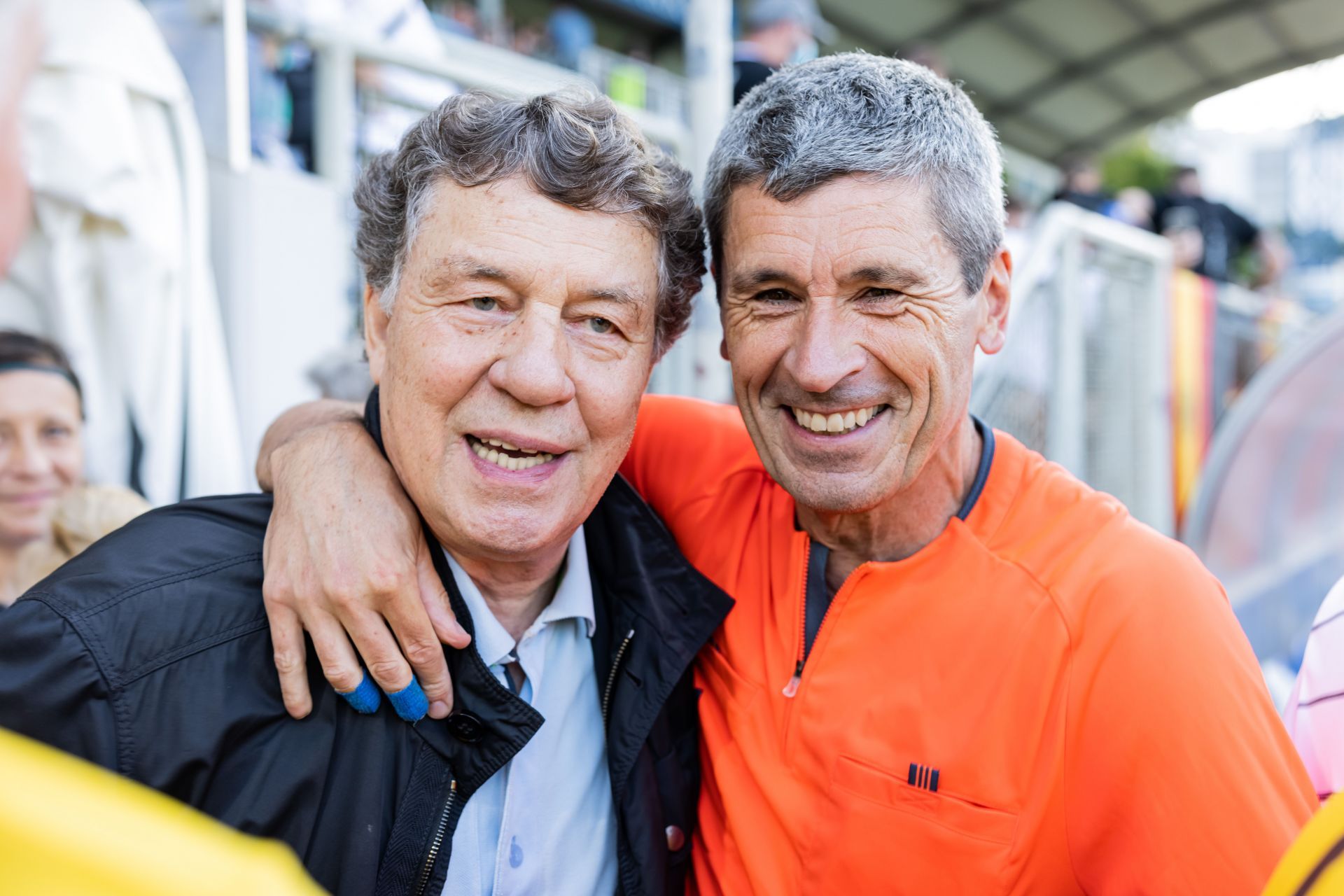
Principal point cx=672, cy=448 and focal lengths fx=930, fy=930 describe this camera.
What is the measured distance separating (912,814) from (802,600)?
1.43ft

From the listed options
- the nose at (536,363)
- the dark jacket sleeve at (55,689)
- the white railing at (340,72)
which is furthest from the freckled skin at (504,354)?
the white railing at (340,72)

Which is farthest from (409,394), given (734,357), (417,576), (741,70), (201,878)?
(741,70)

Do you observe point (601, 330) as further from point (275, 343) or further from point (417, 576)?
point (275, 343)

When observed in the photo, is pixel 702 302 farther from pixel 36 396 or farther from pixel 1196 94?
pixel 1196 94

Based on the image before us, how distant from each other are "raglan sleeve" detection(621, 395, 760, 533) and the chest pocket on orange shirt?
0.72m

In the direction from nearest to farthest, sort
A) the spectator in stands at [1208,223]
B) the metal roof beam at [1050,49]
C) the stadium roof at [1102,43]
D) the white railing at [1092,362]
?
the white railing at [1092,362] < the spectator in stands at [1208,223] < the stadium roof at [1102,43] < the metal roof beam at [1050,49]

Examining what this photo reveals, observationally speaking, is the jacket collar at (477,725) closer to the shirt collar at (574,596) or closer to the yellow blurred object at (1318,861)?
the shirt collar at (574,596)

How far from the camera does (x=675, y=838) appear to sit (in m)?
1.80

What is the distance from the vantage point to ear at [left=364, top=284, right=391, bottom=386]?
72.1 inches

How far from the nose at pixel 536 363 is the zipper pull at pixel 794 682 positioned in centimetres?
66

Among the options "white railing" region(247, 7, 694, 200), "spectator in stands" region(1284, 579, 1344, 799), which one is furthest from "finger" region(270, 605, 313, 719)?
Answer: "white railing" region(247, 7, 694, 200)

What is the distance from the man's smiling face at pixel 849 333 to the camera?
1646mm

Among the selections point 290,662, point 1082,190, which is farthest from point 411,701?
point 1082,190

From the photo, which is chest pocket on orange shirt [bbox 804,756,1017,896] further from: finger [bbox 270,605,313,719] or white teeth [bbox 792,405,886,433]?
finger [bbox 270,605,313,719]
